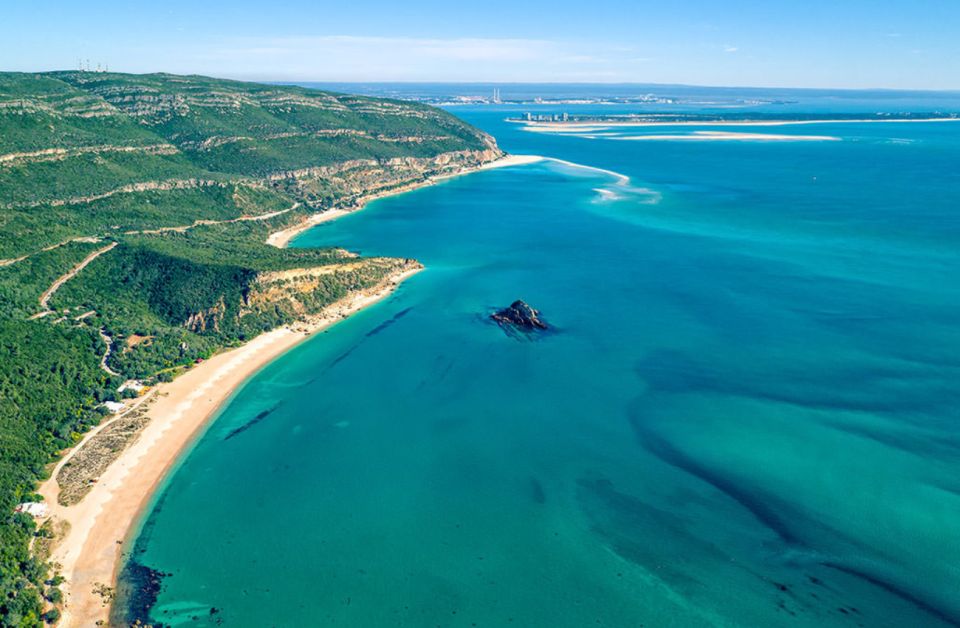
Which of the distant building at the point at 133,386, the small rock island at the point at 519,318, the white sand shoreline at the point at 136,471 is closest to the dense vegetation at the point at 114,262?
the distant building at the point at 133,386

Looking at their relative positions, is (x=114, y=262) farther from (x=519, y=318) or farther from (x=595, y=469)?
(x=595, y=469)

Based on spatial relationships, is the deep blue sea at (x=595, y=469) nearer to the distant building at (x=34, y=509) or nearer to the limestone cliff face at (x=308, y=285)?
the limestone cliff face at (x=308, y=285)

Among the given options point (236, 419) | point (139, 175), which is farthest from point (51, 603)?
point (139, 175)

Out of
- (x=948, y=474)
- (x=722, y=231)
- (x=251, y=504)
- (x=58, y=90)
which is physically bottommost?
(x=251, y=504)

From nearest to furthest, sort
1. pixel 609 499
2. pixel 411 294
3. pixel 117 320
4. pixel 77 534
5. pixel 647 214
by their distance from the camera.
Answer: pixel 77 534
pixel 609 499
pixel 117 320
pixel 411 294
pixel 647 214

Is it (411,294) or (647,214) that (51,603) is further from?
(647,214)

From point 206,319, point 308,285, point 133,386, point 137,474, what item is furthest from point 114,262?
point 137,474
